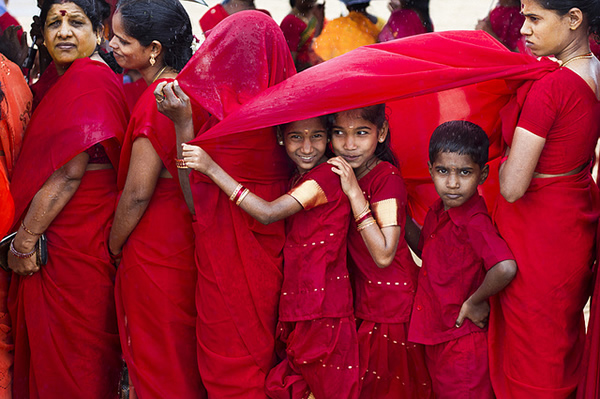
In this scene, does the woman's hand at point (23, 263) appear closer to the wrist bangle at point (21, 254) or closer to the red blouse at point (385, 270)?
the wrist bangle at point (21, 254)

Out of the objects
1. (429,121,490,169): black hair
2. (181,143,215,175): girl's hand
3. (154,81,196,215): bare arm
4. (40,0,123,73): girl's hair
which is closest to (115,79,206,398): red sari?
(154,81,196,215): bare arm

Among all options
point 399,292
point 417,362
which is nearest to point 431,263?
point 399,292

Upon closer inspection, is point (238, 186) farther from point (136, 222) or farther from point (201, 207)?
point (136, 222)

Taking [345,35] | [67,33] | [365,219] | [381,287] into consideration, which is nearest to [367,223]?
[365,219]

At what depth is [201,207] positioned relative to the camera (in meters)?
3.12

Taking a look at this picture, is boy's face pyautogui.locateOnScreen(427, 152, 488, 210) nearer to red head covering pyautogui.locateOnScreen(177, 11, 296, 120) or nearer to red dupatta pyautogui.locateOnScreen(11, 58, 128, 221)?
red head covering pyautogui.locateOnScreen(177, 11, 296, 120)

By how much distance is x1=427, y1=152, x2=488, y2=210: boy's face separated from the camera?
9.73 feet

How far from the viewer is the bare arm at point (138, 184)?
3.22 metres

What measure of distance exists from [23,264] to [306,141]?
63.2 inches

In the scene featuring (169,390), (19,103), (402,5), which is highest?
(402,5)

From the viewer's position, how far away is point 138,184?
10.6 feet

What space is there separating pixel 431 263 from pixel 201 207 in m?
1.09

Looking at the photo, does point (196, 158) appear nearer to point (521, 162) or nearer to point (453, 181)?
point (453, 181)

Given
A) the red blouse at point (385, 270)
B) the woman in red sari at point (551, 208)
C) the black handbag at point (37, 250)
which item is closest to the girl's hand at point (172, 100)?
the red blouse at point (385, 270)
